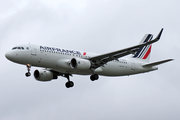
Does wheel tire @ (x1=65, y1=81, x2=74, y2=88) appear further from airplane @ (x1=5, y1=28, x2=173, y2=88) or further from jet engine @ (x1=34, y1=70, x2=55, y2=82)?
jet engine @ (x1=34, y1=70, x2=55, y2=82)

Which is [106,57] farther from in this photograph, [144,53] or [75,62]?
[144,53]

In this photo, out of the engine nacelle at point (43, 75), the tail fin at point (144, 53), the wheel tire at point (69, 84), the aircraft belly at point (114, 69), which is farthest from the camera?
the tail fin at point (144, 53)

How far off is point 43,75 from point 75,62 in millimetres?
6648

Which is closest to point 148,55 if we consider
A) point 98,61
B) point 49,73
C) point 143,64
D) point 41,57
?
point 143,64

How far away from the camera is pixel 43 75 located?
5175cm

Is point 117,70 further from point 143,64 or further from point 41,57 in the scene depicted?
point 41,57

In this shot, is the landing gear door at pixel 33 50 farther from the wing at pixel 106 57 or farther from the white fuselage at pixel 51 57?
the wing at pixel 106 57

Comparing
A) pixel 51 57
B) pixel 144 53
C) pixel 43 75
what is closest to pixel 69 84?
pixel 43 75

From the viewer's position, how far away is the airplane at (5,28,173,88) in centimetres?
4575

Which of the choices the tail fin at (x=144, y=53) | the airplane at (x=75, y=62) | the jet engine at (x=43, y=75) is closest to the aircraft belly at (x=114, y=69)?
the airplane at (x=75, y=62)

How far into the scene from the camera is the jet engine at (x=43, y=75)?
169ft

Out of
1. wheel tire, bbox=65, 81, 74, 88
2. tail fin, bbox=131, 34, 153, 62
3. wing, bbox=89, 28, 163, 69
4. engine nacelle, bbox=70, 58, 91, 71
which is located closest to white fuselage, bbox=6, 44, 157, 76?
engine nacelle, bbox=70, 58, 91, 71

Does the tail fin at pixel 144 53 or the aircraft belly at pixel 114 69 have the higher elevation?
the tail fin at pixel 144 53

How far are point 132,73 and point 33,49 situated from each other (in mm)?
15710
